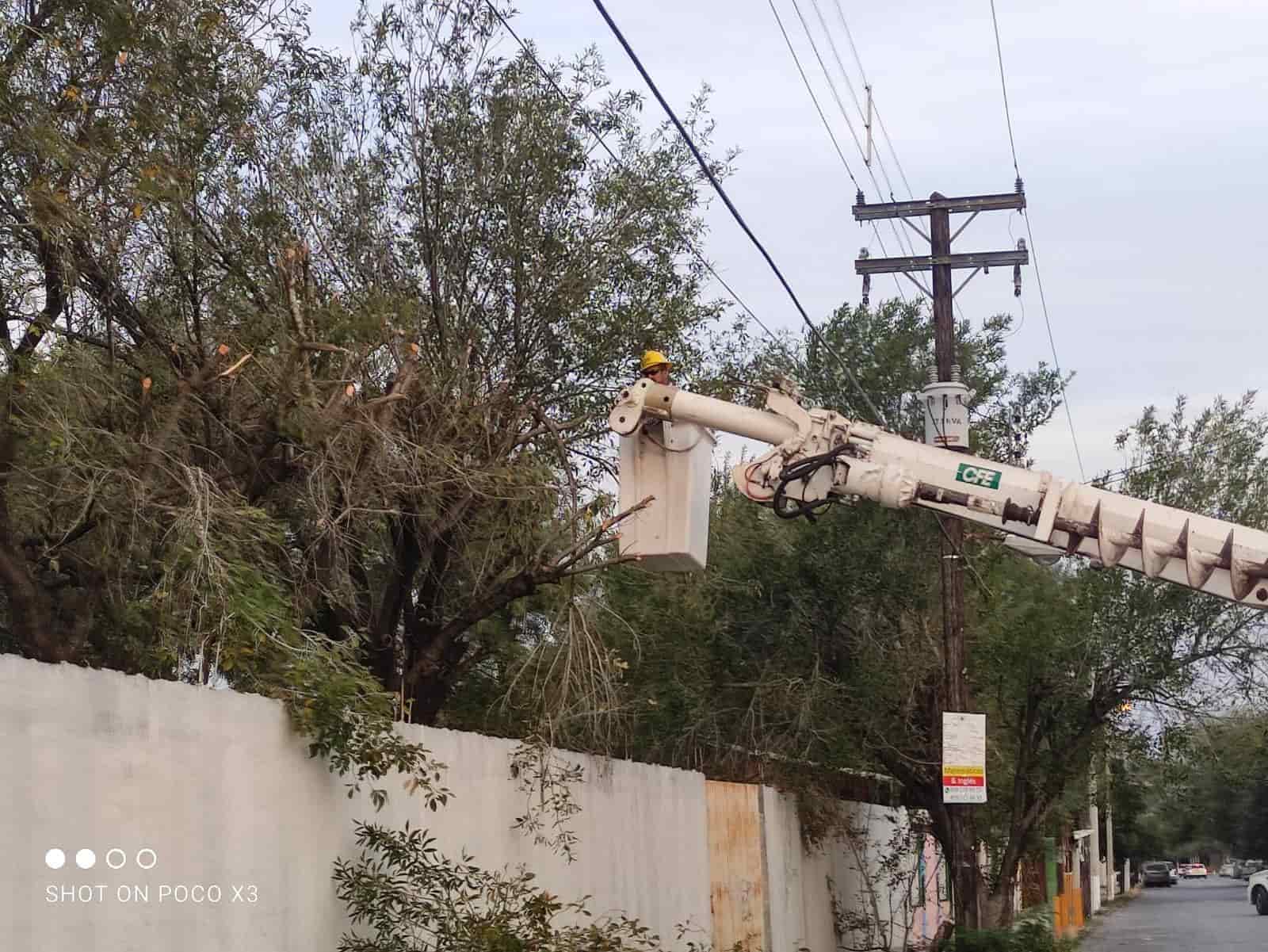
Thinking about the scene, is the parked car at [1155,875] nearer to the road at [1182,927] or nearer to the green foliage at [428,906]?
the road at [1182,927]

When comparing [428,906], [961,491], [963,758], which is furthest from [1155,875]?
[428,906]

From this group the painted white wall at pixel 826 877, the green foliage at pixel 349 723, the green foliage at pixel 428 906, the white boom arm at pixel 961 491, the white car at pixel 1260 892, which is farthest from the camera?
the white car at pixel 1260 892

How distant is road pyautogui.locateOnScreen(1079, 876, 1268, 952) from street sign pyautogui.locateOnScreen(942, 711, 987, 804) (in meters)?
11.4

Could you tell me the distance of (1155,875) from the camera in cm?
8606

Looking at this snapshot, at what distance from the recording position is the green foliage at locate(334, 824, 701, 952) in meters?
8.80

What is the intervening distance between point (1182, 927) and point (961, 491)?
26958 millimetres

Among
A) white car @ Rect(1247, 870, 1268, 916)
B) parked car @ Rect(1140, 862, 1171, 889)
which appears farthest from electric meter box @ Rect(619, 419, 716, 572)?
parked car @ Rect(1140, 862, 1171, 889)

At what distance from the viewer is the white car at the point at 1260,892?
133ft

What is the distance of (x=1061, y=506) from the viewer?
11.6 metres

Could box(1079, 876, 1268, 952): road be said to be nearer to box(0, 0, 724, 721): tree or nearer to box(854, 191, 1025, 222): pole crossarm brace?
box(854, 191, 1025, 222): pole crossarm brace

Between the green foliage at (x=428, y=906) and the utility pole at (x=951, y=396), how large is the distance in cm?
843

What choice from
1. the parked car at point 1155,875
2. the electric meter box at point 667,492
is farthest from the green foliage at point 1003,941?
the parked car at point 1155,875

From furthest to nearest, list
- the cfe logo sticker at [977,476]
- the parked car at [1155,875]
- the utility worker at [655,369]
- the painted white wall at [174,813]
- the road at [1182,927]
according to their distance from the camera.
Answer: the parked car at [1155,875], the road at [1182,927], the utility worker at [655,369], the cfe logo sticker at [977,476], the painted white wall at [174,813]

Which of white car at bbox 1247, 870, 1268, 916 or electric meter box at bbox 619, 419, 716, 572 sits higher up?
electric meter box at bbox 619, 419, 716, 572
